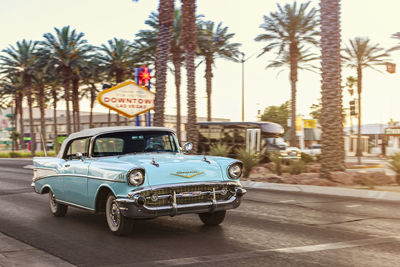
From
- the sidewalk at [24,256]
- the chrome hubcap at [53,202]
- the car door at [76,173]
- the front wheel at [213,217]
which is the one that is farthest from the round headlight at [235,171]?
the chrome hubcap at [53,202]

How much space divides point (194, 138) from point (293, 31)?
19.2 meters

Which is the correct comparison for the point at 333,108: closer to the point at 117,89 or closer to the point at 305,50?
the point at 117,89

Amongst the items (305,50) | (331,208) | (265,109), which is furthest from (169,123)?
(331,208)

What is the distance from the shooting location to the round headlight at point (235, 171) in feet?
23.7

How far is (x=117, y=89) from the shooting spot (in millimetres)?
26906

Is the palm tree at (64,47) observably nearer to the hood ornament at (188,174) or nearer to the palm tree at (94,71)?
the palm tree at (94,71)

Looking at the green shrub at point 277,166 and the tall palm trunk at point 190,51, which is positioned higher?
the tall palm trunk at point 190,51

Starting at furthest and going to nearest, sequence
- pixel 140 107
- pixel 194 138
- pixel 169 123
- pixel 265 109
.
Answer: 1. pixel 265 109
2. pixel 169 123
3. pixel 140 107
4. pixel 194 138

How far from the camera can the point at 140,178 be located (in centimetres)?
659

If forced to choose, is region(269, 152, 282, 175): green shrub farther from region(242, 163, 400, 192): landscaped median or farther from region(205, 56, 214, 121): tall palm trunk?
region(205, 56, 214, 121): tall palm trunk

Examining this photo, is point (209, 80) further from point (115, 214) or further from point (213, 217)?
point (115, 214)

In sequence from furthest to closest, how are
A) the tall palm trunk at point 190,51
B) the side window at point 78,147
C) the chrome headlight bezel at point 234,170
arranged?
1. the tall palm trunk at point 190,51
2. the side window at point 78,147
3. the chrome headlight bezel at point 234,170

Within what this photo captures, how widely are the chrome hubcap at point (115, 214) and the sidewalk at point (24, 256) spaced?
3.88 ft

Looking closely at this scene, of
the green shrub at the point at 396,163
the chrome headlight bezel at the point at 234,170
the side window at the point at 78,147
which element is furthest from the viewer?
the green shrub at the point at 396,163
